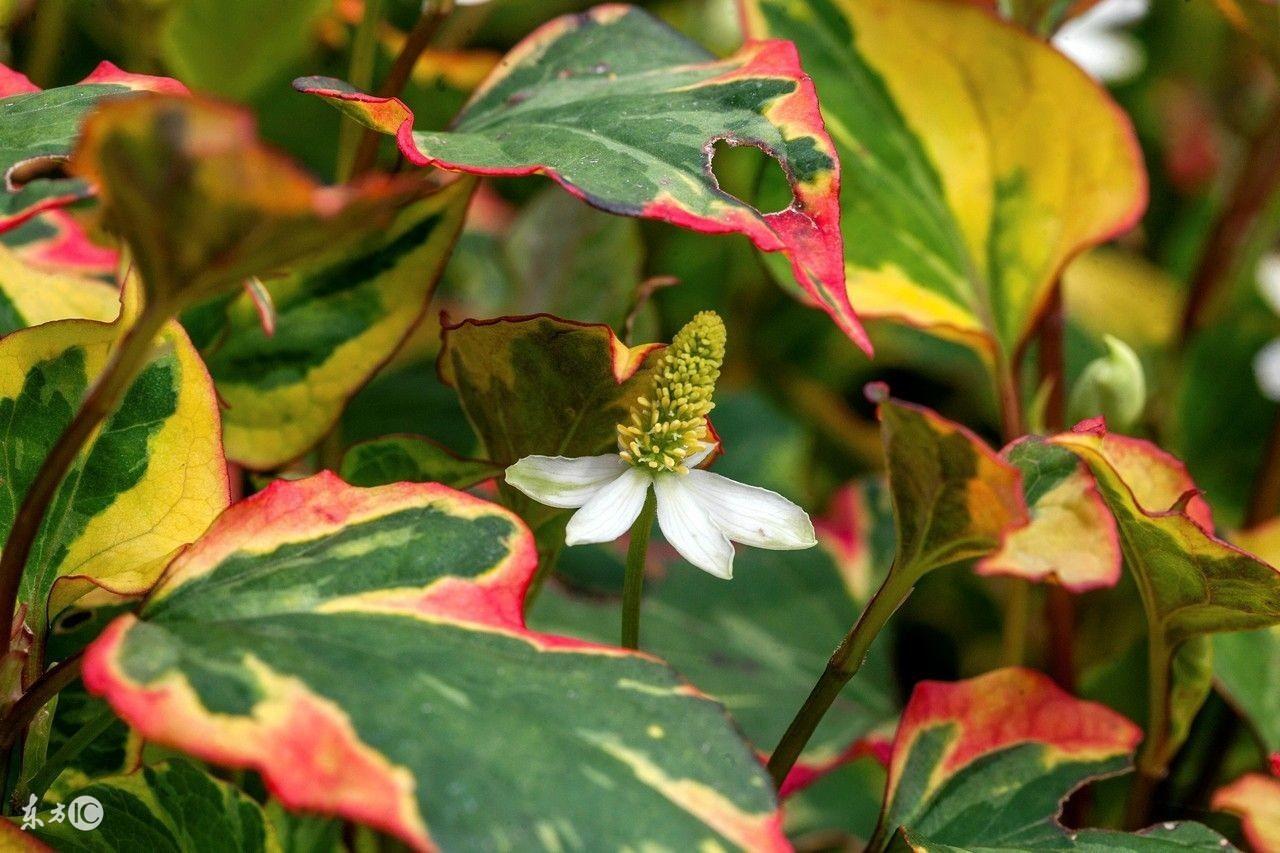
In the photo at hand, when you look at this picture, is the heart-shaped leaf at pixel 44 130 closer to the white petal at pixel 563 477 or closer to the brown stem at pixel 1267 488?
the white petal at pixel 563 477

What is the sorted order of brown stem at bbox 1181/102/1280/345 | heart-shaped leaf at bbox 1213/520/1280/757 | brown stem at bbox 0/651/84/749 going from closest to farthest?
brown stem at bbox 0/651/84/749 < heart-shaped leaf at bbox 1213/520/1280/757 < brown stem at bbox 1181/102/1280/345

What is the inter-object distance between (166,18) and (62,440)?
1.88 ft

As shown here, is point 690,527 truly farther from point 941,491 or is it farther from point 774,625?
point 774,625

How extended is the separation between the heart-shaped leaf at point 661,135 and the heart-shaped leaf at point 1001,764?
0.19 m

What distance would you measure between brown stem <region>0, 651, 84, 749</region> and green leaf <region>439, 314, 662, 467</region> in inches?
6.8

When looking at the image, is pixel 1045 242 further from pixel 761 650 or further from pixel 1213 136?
pixel 1213 136

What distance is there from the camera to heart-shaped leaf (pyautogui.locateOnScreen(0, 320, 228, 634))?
431 mm

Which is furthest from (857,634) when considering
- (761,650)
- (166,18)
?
(166,18)

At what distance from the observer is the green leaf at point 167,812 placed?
431 mm

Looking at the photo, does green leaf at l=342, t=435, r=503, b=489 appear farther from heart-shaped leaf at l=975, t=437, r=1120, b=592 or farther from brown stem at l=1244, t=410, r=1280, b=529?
brown stem at l=1244, t=410, r=1280, b=529

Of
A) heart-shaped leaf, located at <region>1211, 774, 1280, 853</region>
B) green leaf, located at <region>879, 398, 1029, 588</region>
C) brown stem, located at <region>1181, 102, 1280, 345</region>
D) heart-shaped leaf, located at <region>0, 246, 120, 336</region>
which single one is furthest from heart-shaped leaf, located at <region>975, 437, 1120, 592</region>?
brown stem, located at <region>1181, 102, 1280, 345</region>

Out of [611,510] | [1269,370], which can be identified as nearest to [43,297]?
[611,510]

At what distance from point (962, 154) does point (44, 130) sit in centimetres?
46

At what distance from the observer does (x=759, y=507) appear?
0.45 metres
